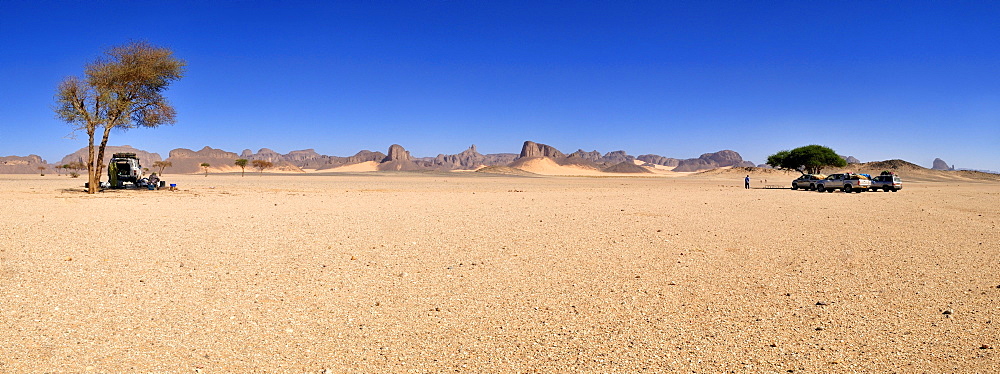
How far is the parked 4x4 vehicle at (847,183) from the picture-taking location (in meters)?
38.8

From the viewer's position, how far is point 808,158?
290 ft

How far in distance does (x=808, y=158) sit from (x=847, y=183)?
54.9m

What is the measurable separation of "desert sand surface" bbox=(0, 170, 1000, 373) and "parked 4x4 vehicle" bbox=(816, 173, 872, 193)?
29740 mm

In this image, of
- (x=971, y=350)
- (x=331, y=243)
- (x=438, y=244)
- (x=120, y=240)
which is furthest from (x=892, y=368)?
(x=120, y=240)

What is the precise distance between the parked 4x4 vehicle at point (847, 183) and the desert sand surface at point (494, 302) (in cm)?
2974

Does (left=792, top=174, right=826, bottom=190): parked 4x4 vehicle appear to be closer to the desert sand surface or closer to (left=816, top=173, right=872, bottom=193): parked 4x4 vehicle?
(left=816, top=173, right=872, bottom=193): parked 4x4 vehicle

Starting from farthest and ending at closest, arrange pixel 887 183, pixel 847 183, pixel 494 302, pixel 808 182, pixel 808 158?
pixel 808 158 → pixel 808 182 → pixel 887 183 → pixel 847 183 → pixel 494 302

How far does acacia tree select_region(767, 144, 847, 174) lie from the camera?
87.9m

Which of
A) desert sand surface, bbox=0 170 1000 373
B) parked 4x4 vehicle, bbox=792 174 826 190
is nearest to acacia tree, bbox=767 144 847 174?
parked 4x4 vehicle, bbox=792 174 826 190

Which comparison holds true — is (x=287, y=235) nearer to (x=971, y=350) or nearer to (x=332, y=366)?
(x=332, y=366)

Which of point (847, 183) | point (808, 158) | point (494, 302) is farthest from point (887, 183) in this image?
point (808, 158)

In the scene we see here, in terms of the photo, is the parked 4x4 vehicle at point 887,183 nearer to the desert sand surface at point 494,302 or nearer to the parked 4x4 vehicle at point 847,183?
the parked 4x4 vehicle at point 847,183

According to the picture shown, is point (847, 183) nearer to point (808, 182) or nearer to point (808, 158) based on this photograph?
point (808, 182)

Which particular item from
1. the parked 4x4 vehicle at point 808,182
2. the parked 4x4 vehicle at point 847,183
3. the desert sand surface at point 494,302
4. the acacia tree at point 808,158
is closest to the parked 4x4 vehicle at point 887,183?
the parked 4x4 vehicle at point 847,183
